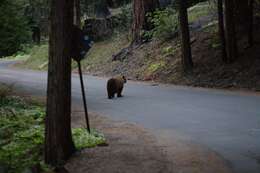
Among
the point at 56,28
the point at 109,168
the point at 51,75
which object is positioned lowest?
the point at 109,168

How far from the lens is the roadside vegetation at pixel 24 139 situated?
1164cm

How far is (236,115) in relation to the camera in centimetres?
1648

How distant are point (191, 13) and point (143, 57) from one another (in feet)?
28.3

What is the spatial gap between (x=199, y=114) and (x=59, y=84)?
675cm

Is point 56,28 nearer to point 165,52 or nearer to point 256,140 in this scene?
point 256,140

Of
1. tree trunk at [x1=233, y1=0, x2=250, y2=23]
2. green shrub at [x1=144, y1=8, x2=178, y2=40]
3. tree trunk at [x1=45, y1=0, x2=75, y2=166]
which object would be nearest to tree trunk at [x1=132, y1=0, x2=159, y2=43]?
green shrub at [x1=144, y1=8, x2=178, y2=40]

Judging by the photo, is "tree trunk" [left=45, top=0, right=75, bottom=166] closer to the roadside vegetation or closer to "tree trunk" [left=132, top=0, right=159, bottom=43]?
the roadside vegetation

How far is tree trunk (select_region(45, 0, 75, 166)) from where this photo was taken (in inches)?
447

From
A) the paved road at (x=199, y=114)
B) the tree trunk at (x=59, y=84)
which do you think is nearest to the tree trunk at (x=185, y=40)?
the paved road at (x=199, y=114)

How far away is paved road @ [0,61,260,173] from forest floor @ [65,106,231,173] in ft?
1.43

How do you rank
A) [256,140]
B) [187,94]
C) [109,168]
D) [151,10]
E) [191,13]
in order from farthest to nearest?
[191,13]
[151,10]
[187,94]
[256,140]
[109,168]

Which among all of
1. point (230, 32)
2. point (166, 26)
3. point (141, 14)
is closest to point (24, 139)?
point (230, 32)

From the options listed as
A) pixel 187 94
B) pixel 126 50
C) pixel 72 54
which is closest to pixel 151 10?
pixel 126 50

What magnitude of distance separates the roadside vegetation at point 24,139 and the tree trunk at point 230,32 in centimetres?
1122
